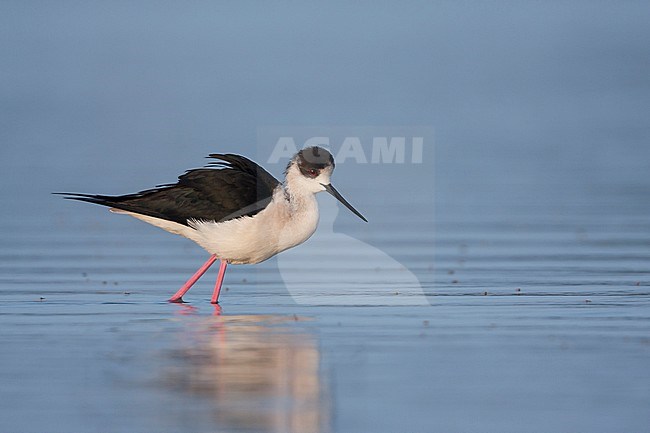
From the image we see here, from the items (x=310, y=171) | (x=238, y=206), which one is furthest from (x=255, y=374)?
(x=310, y=171)

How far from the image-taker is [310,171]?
39.6 ft

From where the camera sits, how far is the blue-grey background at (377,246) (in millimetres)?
7602

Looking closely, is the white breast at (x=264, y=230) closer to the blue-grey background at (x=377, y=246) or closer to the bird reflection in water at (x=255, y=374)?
the blue-grey background at (x=377, y=246)

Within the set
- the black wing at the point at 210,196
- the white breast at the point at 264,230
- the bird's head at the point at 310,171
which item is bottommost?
the white breast at the point at 264,230

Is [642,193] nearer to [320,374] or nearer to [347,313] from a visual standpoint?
[347,313]

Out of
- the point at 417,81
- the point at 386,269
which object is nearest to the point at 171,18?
the point at 417,81

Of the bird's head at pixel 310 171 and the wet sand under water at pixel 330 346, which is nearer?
the wet sand under water at pixel 330 346

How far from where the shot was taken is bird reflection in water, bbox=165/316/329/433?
7164 millimetres

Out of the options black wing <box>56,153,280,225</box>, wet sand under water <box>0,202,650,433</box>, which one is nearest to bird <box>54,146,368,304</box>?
black wing <box>56,153,280,225</box>

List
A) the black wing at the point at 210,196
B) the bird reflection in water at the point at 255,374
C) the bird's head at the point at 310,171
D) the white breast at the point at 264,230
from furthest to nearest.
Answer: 1. the bird's head at the point at 310,171
2. the black wing at the point at 210,196
3. the white breast at the point at 264,230
4. the bird reflection in water at the point at 255,374

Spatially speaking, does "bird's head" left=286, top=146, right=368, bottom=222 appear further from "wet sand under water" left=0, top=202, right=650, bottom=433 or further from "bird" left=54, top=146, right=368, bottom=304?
"wet sand under water" left=0, top=202, right=650, bottom=433

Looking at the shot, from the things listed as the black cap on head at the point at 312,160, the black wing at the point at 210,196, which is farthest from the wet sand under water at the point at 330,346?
the black cap on head at the point at 312,160

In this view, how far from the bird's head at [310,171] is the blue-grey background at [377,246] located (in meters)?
0.84

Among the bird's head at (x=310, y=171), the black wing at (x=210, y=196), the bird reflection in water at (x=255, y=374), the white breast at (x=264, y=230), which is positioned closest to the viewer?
the bird reflection in water at (x=255, y=374)
